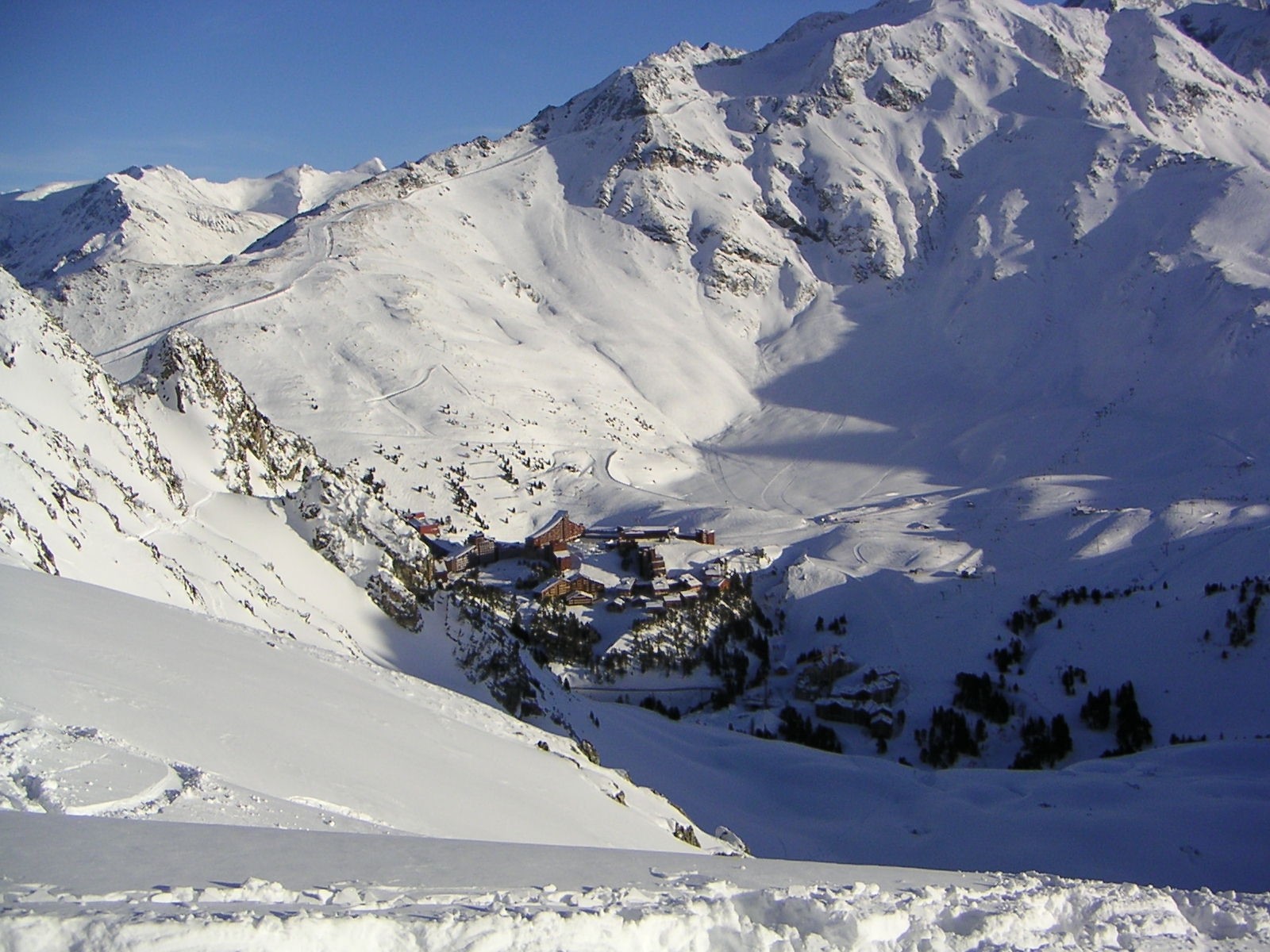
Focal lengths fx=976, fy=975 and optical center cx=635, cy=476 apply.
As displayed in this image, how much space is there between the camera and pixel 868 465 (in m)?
61.2

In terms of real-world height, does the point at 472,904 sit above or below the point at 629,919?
above

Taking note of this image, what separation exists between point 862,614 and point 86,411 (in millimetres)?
27407

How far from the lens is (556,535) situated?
147ft

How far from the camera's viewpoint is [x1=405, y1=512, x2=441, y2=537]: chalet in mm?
43531

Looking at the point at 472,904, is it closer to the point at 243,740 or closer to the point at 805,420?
the point at 243,740

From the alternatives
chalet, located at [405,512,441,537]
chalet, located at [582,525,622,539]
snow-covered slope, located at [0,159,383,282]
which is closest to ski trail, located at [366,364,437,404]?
chalet, located at [405,512,441,537]

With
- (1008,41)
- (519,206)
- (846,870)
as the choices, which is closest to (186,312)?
(519,206)

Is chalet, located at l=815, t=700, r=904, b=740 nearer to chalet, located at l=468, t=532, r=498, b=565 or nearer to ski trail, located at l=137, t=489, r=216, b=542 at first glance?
chalet, located at l=468, t=532, r=498, b=565

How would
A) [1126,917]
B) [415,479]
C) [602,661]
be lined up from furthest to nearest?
[415,479]
[602,661]
[1126,917]

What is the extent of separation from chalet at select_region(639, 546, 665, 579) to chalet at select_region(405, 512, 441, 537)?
30.9 feet

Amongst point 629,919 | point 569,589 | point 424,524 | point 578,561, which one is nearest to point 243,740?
point 629,919

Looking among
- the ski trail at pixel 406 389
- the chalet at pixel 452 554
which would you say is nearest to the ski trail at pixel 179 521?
the chalet at pixel 452 554

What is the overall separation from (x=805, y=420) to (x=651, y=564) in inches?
1220

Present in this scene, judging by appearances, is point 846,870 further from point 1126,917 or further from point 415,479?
point 415,479
